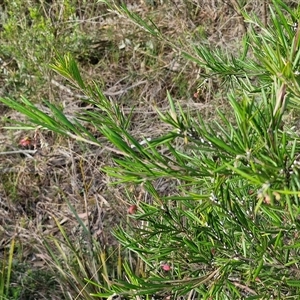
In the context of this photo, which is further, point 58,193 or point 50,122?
point 58,193

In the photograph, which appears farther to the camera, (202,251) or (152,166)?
(202,251)

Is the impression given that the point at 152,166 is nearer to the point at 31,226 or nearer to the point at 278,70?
the point at 278,70

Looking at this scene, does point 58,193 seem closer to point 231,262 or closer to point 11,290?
point 11,290

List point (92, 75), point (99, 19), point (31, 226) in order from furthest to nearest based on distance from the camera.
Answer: point (99, 19), point (92, 75), point (31, 226)

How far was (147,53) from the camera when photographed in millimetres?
3158

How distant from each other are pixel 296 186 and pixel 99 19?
10.2ft

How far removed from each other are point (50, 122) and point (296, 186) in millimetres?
254

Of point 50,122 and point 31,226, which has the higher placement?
point 50,122

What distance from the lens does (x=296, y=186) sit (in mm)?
530

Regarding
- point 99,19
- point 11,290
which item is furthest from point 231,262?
point 99,19

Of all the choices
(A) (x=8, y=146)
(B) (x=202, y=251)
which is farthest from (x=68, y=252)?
(B) (x=202, y=251)

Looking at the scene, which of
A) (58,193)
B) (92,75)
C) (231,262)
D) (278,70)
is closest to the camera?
(278,70)

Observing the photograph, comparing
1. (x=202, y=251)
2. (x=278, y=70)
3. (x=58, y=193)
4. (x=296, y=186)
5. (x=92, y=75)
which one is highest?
(x=278, y=70)

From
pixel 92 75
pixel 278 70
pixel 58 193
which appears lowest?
pixel 58 193
